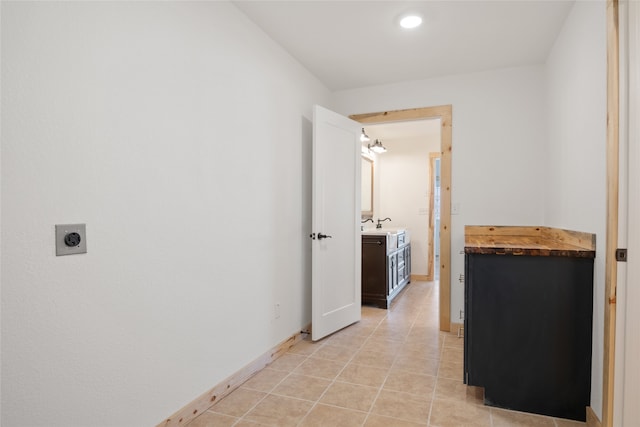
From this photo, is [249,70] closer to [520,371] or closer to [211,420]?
[211,420]

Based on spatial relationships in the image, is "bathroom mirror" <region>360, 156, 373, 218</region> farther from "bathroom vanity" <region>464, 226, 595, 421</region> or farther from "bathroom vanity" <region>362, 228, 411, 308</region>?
"bathroom vanity" <region>464, 226, 595, 421</region>

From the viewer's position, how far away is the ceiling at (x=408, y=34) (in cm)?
233

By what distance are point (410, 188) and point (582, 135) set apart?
393 cm

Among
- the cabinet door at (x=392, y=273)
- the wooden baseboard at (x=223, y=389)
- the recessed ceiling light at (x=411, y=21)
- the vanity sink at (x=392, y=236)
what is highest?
the recessed ceiling light at (x=411, y=21)

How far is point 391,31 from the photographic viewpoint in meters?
2.64

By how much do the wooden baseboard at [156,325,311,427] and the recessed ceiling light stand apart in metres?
2.49

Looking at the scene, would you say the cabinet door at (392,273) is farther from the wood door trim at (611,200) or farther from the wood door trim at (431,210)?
the wood door trim at (611,200)

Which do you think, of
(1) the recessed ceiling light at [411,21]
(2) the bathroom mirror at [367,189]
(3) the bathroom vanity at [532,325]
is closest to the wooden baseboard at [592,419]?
(3) the bathroom vanity at [532,325]

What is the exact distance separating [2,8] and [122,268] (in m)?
0.99

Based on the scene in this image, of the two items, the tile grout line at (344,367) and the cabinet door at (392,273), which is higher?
the cabinet door at (392,273)

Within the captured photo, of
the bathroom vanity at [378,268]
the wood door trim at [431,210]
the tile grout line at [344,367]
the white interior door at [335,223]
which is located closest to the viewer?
the tile grout line at [344,367]

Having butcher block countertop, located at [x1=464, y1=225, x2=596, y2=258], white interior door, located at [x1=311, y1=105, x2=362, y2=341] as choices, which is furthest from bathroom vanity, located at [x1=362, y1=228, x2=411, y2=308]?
butcher block countertop, located at [x1=464, y1=225, x2=596, y2=258]

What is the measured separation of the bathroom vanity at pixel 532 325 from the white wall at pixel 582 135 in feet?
0.21

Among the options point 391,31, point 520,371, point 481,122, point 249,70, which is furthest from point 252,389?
point 481,122
